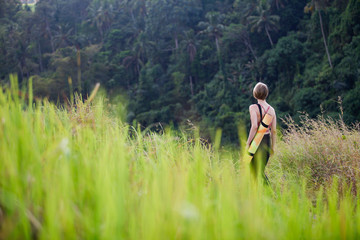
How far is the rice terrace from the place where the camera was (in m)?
1.43

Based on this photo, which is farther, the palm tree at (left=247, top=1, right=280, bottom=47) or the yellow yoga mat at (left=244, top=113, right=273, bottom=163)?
the palm tree at (left=247, top=1, right=280, bottom=47)

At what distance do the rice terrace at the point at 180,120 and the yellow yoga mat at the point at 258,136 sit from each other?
17 millimetres

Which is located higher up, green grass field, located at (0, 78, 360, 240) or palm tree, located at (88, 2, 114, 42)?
palm tree, located at (88, 2, 114, 42)

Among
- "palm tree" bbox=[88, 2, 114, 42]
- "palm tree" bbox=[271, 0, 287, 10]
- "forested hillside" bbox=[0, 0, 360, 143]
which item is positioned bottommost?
"forested hillside" bbox=[0, 0, 360, 143]

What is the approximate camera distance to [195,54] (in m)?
41.6

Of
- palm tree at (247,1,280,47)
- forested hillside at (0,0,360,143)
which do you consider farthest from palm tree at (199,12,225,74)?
palm tree at (247,1,280,47)

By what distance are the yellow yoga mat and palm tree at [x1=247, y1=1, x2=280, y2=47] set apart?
3559 cm

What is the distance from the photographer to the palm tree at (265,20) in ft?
120

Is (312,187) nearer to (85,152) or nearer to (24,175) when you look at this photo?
(85,152)

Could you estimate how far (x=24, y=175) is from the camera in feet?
4.81

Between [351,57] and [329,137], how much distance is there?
2621 centimetres

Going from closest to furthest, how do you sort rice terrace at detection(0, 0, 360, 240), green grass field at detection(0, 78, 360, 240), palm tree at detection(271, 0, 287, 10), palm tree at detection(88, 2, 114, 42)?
green grass field at detection(0, 78, 360, 240) → rice terrace at detection(0, 0, 360, 240) → palm tree at detection(271, 0, 287, 10) → palm tree at detection(88, 2, 114, 42)

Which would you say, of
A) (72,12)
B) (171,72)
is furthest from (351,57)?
(72,12)

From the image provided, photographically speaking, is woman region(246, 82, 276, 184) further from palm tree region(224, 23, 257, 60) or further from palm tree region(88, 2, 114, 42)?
palm tree region(88, 2, 114, 42)
